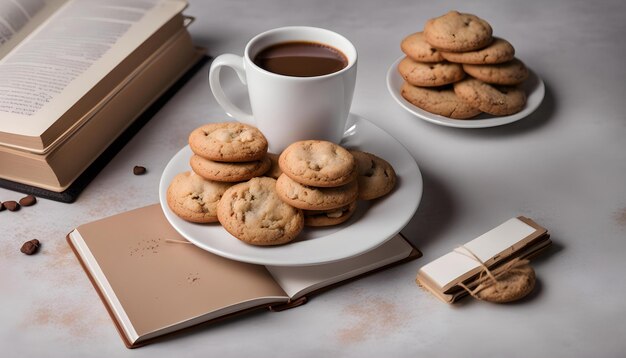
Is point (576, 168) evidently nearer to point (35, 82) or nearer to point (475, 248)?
point (475, 248)

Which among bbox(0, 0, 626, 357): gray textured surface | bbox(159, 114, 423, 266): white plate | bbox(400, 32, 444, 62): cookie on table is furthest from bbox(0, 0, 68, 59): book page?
bbox(400, 32, 444, 62): cookie on table

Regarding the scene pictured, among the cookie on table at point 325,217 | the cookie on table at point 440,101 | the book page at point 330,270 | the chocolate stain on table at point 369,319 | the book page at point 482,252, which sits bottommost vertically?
the chocolate stain on table at point 369,319

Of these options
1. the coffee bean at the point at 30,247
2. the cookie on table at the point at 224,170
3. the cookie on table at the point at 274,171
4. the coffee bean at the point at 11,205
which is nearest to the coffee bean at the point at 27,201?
the coffee bean at the point at 11,205

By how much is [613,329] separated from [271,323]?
0.66m

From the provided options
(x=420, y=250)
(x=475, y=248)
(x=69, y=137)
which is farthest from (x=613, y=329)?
(x=69, y=137)

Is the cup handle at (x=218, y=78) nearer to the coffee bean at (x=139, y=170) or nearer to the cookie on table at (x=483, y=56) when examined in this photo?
the coffee bean at (x=139, y=170)

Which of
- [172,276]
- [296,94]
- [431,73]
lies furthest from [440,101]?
[172,276]

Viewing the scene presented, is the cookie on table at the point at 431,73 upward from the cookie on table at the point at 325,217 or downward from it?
upward

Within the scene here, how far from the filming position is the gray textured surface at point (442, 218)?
1.39 m

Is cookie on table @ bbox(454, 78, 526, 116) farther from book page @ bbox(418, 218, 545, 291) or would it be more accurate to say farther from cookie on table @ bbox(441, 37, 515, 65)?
book page @ bbox(418, 218, 545, 291)

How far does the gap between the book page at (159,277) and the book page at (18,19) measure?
0.75 m

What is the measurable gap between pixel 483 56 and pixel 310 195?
71 centimetres

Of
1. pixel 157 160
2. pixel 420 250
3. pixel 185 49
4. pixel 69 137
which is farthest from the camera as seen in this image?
pixel 185 49

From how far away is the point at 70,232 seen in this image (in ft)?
5.28
